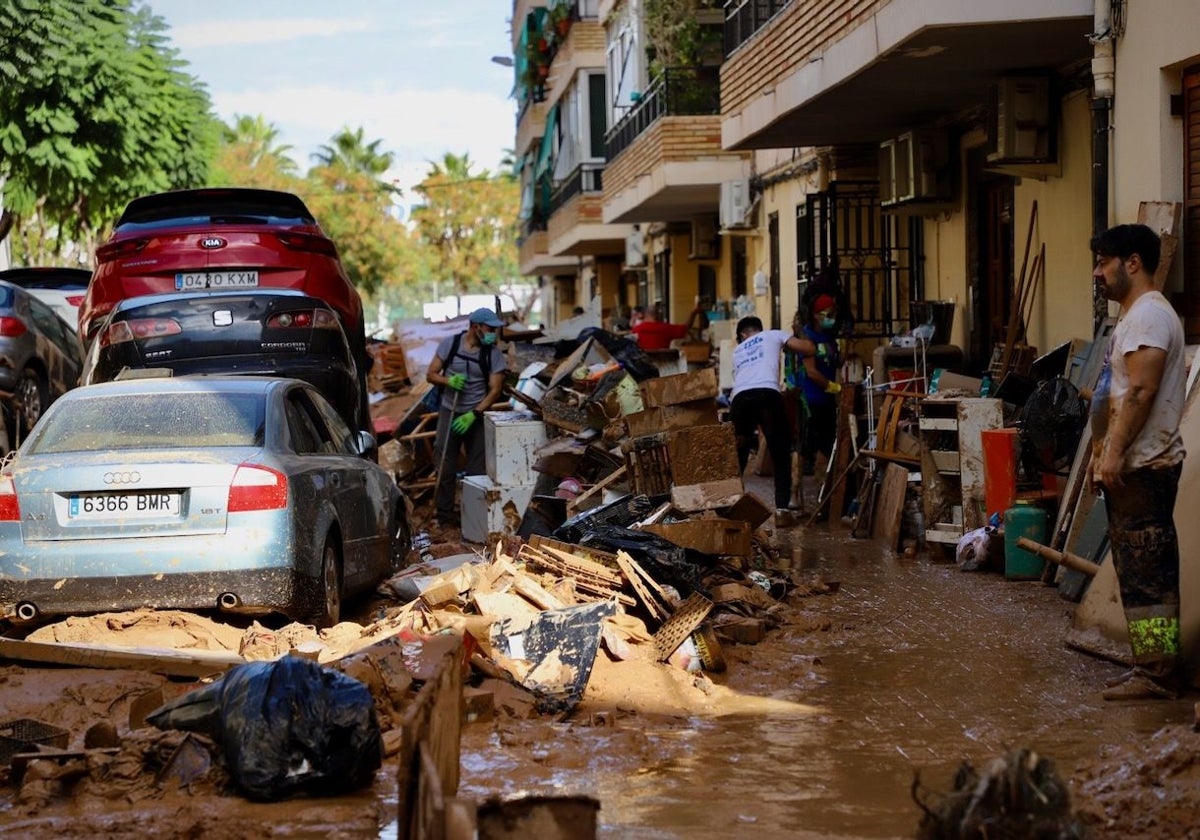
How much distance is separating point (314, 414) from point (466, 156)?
92694mm

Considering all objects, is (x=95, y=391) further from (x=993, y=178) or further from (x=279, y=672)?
(x=993, y=178)

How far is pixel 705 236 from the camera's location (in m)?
30.1

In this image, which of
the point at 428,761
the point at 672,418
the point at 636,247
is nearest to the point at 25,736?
the point at 428,761

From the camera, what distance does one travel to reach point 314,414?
10.1 m

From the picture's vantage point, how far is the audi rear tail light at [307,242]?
13656mm

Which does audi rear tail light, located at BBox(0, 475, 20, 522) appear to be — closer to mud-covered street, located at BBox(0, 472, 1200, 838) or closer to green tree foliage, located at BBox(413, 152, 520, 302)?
mud-covered street, located at BBox(0, 472, 1200, 838)

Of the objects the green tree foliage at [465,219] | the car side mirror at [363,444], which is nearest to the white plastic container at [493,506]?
the car side mirror at [363,444]

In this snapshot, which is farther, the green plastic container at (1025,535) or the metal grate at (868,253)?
the metal grate at (868,253)

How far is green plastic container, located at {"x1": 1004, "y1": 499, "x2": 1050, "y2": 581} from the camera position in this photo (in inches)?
402

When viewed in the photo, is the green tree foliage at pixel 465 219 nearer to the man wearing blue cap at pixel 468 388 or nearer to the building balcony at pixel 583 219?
the building balcony at pixel 583 219

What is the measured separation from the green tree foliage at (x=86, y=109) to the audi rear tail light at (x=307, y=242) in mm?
15778

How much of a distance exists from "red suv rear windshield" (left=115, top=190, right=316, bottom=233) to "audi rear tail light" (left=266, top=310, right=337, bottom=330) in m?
1.71

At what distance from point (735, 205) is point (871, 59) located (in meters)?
11.4

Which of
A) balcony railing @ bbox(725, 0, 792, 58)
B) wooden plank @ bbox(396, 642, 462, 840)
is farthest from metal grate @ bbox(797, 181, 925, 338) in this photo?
wooden plank @ bbox(396, 642, 462, 840)
